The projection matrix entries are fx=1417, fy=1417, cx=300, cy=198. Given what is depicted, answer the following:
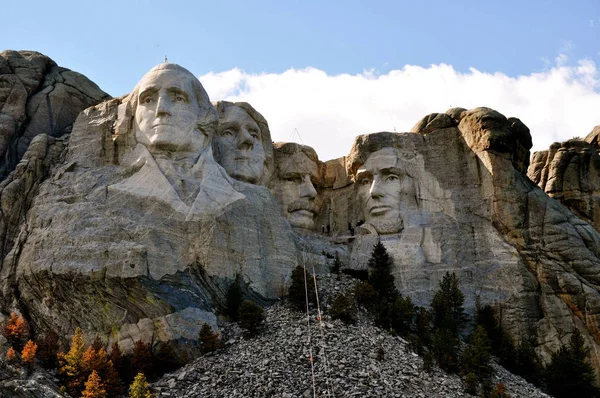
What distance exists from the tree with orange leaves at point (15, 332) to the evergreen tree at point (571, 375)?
16.8 m

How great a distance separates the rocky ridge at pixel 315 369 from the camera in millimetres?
40906

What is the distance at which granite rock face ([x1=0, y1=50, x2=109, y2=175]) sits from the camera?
50.2 metres

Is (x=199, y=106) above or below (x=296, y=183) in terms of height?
above

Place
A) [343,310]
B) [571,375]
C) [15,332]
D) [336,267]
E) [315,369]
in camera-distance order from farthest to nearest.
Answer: [336,267]
[571,375]
[343,310]
[15,332]
[315,369]

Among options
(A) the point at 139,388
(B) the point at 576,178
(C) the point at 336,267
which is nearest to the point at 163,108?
(C) the point at 336,267

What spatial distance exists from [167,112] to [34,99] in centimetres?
640

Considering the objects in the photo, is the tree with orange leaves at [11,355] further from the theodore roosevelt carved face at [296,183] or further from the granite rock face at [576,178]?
the granite rock face at [576,178]

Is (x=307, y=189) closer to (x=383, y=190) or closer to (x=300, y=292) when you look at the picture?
(x=383, y=190)

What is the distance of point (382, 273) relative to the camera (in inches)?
1935

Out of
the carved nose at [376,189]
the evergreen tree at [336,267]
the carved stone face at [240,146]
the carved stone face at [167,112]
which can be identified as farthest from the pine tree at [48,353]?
the carved nose at [376,189]

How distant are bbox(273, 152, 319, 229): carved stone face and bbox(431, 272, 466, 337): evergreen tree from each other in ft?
21.2

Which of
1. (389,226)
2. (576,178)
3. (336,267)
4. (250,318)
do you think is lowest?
(250,318)

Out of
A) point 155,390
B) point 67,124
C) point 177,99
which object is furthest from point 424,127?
point 155,390

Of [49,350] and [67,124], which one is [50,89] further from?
[49,350]
